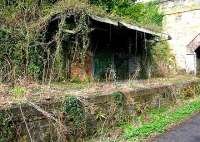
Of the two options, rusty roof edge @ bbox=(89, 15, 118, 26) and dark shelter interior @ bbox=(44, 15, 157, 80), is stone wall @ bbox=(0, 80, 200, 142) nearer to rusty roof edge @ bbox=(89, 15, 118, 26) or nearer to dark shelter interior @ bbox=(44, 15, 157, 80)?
rusty roof edge @ bbox=(89, 15, 118, 26)

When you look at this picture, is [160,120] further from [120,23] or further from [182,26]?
[182,26]

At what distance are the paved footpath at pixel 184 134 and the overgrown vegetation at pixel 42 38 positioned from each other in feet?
12.8

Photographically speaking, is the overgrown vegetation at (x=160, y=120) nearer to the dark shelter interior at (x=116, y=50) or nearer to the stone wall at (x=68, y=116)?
the stone wall at (x=68, y=116)

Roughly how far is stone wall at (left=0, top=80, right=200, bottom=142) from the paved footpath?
4.39 ft

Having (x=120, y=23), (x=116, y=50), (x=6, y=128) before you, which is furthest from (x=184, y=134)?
(x=116, y=50)

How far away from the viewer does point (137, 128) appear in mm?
8562

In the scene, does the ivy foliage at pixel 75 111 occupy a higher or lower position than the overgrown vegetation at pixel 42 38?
lower

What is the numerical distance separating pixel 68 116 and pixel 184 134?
272 centimetres

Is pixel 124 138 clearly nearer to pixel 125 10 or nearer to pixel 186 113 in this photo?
pixel 186 113

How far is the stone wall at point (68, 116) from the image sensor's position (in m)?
6.59

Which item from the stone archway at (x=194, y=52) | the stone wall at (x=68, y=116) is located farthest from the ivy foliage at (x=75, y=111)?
the stone archway at (x=194, y=52)

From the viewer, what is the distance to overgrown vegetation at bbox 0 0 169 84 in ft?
33.9

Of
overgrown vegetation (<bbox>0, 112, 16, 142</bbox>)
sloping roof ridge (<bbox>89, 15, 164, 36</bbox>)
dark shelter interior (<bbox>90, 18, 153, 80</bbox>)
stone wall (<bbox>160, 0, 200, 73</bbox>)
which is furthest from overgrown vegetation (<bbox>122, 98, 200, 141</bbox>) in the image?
stone wall (<bbox>160, 0, 200, 73</bbox>)

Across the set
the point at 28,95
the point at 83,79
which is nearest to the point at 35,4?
the point at 83,79
